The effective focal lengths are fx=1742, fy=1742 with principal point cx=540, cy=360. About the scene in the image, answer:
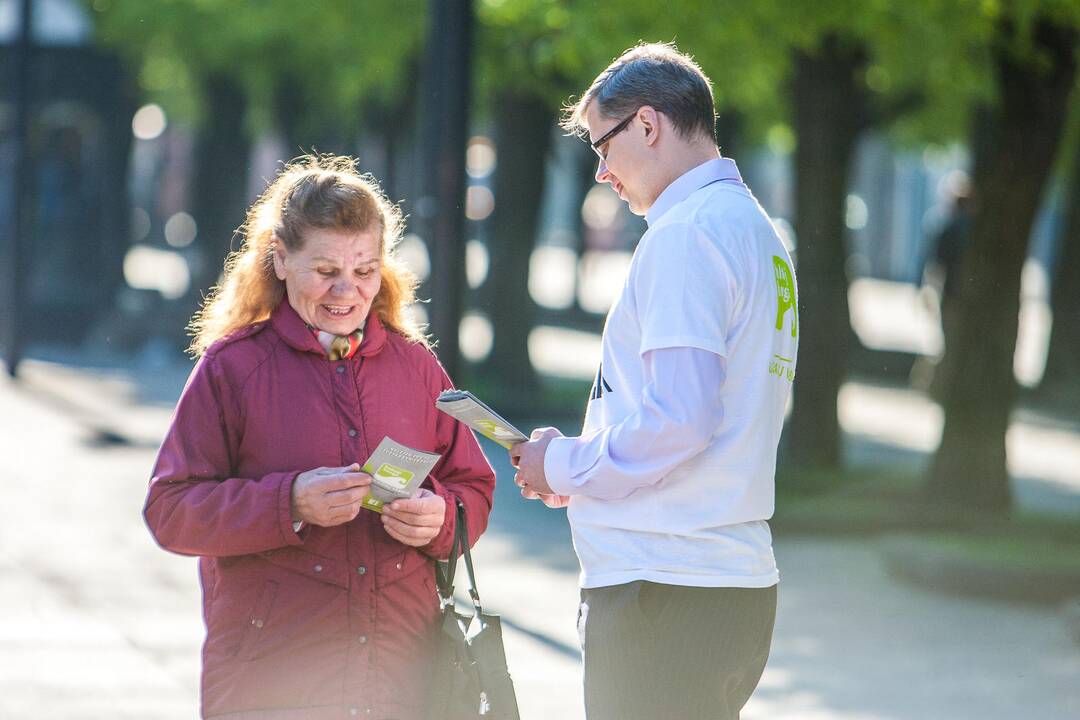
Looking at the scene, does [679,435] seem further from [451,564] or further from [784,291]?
[451,564]

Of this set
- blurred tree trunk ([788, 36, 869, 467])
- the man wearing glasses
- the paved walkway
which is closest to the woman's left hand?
the man wearing glasses

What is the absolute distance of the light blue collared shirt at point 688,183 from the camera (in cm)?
317

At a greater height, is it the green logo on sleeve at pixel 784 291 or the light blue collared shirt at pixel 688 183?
the light blue collared shirt at pixel 688 183

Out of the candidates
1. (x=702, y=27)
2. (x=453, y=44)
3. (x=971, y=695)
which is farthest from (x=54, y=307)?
(x=971, y=695)

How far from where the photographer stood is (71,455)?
38.0 ft

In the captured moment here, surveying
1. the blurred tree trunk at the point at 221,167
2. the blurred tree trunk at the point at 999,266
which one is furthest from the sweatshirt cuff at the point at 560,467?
the blurred tree trunk at the point at 221,167

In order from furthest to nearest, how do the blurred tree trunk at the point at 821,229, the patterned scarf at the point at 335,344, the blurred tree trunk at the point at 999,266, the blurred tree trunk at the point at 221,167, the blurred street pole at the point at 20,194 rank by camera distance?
the blurred tree trunk at the point at 221,167 → the blurred street pole at the point at 20,194 → the blurred tree trunk at the point at 821,229 → the blurred tree trunk at the point at 999,266 → the patterned scarf at the point at 335,344

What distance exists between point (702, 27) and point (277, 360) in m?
7.77

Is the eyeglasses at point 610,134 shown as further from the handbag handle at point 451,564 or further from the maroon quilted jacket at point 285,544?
the handbag handle at point 451,564

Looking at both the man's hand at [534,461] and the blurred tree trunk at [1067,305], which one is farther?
the blurred tree trunk at [1067,305]

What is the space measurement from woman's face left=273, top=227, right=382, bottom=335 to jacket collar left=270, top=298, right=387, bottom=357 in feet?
0.07

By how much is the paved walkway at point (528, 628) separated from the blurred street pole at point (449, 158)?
54.9 inches

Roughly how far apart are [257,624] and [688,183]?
3.74 feet

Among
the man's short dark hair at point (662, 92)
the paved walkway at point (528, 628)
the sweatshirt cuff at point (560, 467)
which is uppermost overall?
the man's short dark hair at point (662, 92)
